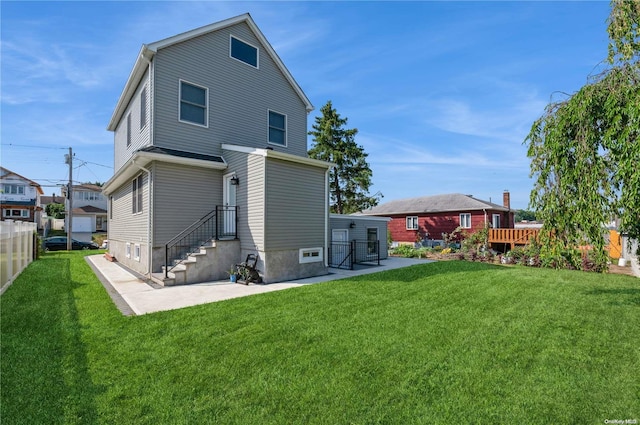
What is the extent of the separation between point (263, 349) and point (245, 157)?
7202 millimetres

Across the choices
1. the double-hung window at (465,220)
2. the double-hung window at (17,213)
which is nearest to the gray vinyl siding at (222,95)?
the double-hung window at (465,220)

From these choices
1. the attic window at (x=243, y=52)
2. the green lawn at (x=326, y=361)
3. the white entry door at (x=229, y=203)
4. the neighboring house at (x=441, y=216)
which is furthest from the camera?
the neighboring house at (x=441, y=216)

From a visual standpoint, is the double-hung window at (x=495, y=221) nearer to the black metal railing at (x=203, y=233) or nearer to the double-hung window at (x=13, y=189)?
the black metal railing at (x=203, y=233)

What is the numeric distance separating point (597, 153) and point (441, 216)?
20.3 metres

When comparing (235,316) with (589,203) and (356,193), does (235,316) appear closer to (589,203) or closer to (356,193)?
(589,203)

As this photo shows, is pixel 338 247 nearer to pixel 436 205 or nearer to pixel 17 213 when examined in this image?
pixel 436 205

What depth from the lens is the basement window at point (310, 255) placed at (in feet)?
33.6

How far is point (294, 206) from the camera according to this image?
1004 cm

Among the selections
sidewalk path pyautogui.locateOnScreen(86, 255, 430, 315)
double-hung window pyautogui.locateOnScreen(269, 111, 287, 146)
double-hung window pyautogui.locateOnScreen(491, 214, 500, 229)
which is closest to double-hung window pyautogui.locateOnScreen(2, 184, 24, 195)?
sidewalk path pyautogui.locateOnScreen(86, 255, 430, 315)

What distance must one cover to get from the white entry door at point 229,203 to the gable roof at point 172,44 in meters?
4.63

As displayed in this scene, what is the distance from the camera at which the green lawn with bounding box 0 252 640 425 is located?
2.83 m

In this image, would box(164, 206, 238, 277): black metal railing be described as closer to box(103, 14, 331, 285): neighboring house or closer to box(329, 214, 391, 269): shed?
box(103, 14, 331, 285): neighboring house

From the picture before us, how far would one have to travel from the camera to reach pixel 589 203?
5074 mm

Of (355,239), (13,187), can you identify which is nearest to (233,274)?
(355,239)
